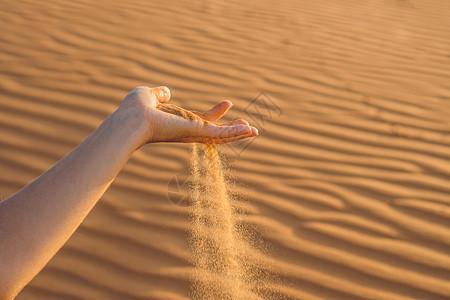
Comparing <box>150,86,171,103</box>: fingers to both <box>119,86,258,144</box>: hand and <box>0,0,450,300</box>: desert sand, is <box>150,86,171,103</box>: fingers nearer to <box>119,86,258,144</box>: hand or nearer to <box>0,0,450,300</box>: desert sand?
<box>119,86,258,144</box>: hand

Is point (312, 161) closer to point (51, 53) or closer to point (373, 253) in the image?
point (373, 253)

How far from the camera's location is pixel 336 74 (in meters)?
3.63

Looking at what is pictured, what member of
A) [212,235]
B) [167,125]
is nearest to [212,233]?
[212,235]

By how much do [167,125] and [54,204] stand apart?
1.75ft

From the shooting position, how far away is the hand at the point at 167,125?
5.27 ft

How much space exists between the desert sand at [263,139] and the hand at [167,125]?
59 centimetres

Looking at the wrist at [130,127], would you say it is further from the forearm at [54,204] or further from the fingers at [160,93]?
the fingers at [160,93]

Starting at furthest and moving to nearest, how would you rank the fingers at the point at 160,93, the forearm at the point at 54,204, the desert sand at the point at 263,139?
1. the desert sand at the point at 263,139
2. the fingers at the point at 160,93
3. the forearm at the point at 54,204

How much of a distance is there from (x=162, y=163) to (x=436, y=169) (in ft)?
5.46

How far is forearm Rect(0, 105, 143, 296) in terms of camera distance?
3.98 ft

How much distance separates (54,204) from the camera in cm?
129

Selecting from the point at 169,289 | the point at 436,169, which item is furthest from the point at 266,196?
the point at 436,169

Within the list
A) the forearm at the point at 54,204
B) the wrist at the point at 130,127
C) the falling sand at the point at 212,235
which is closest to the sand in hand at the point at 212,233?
the falling sand at the point at 212,235

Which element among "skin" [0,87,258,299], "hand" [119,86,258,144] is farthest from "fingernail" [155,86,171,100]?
"skin" [0,87,258,299]
